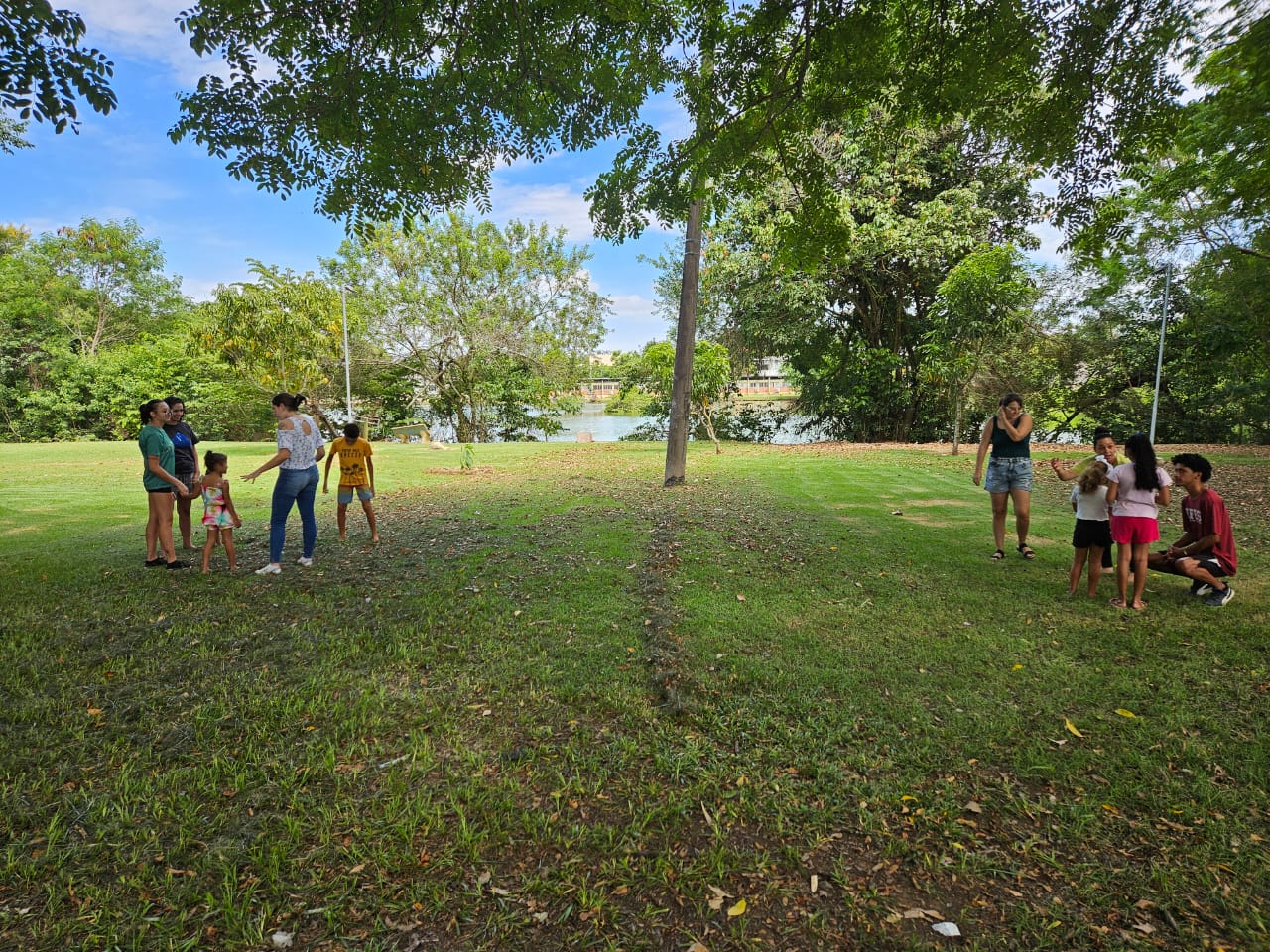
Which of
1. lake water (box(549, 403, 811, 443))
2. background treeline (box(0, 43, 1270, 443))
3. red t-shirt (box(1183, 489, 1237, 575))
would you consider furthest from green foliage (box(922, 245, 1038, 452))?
red t-shirt (box(1183, 489, 1237, 575))

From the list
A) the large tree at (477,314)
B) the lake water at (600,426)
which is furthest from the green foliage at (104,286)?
the lake water at (600,426)

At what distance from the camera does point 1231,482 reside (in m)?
11.7

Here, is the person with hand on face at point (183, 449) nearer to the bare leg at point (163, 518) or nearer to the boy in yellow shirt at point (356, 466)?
the bare leg at point (163, 518)

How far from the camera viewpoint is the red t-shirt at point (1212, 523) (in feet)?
16.7

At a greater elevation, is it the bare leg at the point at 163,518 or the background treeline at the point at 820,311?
the background treeline at the point at 820,311

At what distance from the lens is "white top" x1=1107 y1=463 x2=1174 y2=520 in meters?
5.07

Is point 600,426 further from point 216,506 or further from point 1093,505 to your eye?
point 1093,505

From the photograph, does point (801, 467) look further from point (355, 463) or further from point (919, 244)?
point (355, 463)

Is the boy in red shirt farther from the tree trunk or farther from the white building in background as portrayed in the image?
the white building in background

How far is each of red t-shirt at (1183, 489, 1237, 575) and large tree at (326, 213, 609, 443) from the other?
27300 mm

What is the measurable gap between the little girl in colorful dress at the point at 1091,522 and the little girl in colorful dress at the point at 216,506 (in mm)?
8325

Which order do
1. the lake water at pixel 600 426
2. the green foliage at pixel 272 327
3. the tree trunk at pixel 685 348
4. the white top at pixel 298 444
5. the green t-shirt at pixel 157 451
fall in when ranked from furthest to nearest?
the lake water at pixel 600 426
the green foliage at pixel 272 327
the tree trunk at pixel 685 348
the white top at pixel 298 444
the green t-shirt at pixel 157 451

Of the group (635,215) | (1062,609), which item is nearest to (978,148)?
(635,215)

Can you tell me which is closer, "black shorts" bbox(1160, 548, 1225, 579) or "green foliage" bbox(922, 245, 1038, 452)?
"black shorts" bbox(1160, 548, 1225, 579)
